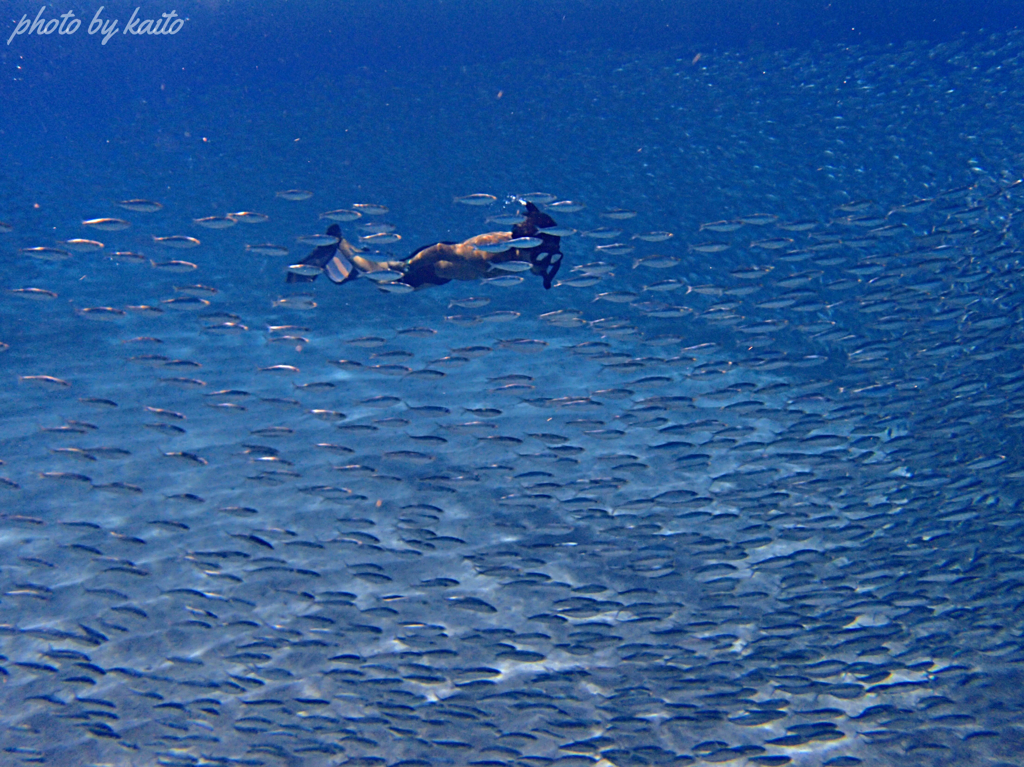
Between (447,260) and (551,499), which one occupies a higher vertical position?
(447,260)

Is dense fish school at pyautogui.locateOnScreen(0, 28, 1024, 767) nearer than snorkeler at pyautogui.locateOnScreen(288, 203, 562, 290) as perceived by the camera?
Yes

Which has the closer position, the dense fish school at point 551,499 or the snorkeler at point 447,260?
the dense fish school at point 551,499

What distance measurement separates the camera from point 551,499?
316 inches

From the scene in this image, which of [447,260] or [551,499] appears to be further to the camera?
[551,499]

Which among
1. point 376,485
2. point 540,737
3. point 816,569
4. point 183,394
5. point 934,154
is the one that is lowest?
point 540,737

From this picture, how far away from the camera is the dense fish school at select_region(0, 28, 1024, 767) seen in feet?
17.9

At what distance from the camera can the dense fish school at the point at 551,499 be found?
547 cm

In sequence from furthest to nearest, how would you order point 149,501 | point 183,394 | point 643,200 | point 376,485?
point 643,200
point 183,394
point 376,485
point 149,501

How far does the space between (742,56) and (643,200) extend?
5910 mm

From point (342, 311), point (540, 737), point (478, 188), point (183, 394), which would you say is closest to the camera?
point (540, 737)

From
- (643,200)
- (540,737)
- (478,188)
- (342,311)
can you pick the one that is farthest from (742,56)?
(540,737)

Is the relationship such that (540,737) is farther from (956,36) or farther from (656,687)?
(956,36)

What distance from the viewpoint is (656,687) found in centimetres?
598

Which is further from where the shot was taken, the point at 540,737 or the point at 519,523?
the point at 519,523
